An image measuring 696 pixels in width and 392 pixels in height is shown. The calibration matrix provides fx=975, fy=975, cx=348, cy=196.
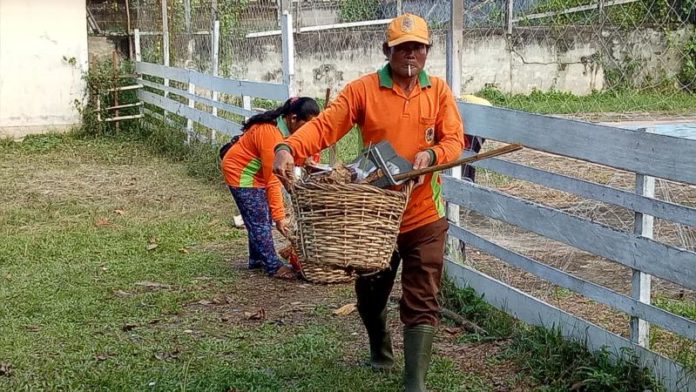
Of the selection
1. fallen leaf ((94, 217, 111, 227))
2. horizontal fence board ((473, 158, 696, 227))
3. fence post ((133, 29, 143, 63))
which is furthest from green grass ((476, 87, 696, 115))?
horizontal fence board ((473, 158, 696, 227))

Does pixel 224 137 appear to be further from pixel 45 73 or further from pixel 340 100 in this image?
pixel 340 100

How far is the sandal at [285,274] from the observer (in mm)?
7234

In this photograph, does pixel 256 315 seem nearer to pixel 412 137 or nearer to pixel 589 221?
pixel 412 137

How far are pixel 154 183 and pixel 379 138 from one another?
7282mm

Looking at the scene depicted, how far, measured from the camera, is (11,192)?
36.2ft

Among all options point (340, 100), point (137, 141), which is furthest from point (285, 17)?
point (137, 141)

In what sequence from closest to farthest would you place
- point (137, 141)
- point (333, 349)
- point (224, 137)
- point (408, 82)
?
point (408, 82) → point (333, 349) → point (224, 137) → point (137, 141)

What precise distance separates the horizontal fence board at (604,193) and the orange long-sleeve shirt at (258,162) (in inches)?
68.3

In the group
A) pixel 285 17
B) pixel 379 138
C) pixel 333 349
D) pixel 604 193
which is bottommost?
pixel 333 349

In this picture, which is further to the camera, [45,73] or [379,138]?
[45,73]

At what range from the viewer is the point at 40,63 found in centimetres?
1539

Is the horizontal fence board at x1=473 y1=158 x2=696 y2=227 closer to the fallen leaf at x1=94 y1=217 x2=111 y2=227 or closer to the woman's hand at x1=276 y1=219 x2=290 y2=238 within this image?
the woman's hand at x1=276 y1=219 x2=290 y2=238

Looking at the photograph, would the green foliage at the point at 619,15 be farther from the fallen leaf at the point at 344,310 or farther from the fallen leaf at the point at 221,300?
the fallen leaf at the point at 221,300

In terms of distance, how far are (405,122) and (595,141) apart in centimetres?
94
